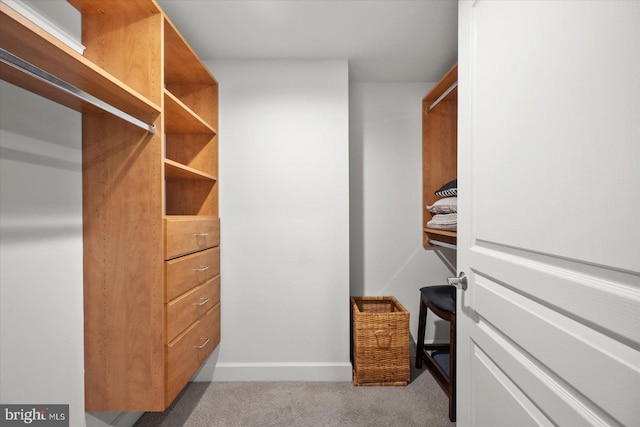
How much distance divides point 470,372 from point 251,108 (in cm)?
205

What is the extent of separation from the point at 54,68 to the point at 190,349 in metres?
1.41

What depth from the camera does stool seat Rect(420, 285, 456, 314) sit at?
6.48 feet

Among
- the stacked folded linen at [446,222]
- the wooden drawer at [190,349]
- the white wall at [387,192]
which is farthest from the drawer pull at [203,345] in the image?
the stacked folded linen at [446,222]

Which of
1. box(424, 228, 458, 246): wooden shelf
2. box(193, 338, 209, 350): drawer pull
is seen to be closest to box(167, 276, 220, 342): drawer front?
box(193, 338, 209, 350): drawer pull

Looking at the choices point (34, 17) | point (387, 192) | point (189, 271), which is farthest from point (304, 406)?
point (34, 17)

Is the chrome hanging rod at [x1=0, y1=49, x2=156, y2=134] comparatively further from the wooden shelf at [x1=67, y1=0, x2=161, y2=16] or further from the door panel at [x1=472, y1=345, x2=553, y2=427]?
the door panel at [x1=472, y1=345, x2=553, y2=427]

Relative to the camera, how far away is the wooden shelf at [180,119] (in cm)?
165

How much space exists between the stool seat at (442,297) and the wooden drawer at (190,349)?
57.7 inches

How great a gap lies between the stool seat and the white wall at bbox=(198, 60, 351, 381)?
58 cm

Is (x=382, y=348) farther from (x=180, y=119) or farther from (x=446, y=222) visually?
(x=180, y=119)

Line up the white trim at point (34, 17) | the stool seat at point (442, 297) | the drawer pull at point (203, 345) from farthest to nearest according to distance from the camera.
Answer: the stool seat at point (442, 297) < the drawer pull at point (203, 345) < the white trim at point (34, 17)

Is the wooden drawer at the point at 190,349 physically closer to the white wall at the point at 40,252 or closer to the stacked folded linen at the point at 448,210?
the white wall at the point at 40,252

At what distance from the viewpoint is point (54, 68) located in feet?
3.54

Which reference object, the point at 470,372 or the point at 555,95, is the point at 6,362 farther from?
the point at 555,95
